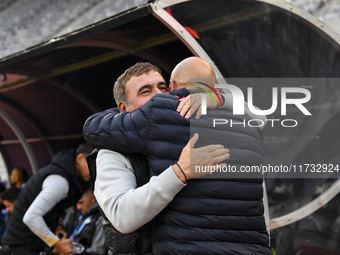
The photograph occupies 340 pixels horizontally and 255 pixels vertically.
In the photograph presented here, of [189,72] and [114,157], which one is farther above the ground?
[189,72]

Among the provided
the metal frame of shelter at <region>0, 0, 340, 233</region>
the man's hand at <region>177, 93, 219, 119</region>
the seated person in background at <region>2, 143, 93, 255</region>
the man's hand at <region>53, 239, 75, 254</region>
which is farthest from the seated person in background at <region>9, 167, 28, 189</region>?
the man's hand at <region>177, 93, 219, 119</region>

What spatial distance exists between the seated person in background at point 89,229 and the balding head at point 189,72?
2.45 m

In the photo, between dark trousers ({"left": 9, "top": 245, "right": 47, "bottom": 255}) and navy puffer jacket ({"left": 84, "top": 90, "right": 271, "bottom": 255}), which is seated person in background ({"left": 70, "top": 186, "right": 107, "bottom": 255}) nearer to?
dark trousers ({"left": 9, "top": 245, "right": 47, "bottom": 255})

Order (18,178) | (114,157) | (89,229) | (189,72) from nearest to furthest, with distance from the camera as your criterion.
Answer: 1. (114,157)
2. (189,72)
3. (89,229)
4. (18,178)

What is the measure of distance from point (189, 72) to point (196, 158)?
0.45m

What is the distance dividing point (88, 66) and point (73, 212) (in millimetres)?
1754

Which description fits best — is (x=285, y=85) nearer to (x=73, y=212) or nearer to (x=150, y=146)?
(x=150, y=146)

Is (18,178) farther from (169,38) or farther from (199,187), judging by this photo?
(199,187)

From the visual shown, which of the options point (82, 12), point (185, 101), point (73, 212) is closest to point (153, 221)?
point (185, 101)

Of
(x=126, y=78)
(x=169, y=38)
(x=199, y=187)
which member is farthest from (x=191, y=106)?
→ (x=169, y=38)

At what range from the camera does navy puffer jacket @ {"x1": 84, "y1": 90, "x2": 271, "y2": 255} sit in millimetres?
1486

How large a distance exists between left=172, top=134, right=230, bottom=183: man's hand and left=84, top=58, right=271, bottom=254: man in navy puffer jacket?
31 millimetres

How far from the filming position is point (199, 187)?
151cm

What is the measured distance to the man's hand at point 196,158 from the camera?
58.4 inches
